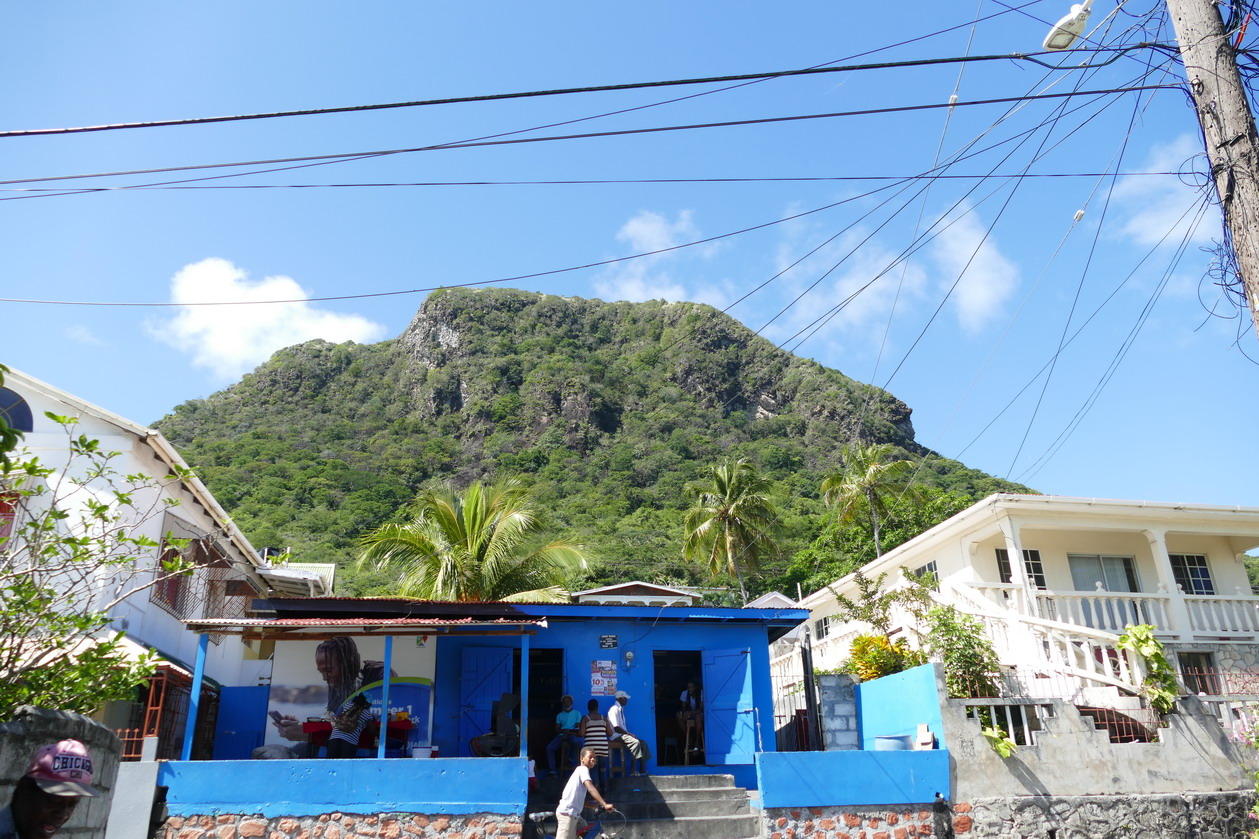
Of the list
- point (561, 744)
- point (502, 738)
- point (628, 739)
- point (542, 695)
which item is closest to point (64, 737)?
point (502, 738)

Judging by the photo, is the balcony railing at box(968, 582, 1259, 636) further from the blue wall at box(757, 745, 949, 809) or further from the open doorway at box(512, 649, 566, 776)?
the open doorway at box(512, 649, 566, 776)

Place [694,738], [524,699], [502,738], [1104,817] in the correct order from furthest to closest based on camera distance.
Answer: [694,738] < [502,738] < [524,699] < [1104,817]

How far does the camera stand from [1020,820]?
12.3m

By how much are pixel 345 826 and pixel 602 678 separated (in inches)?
185

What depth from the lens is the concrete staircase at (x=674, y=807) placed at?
40.2 feet

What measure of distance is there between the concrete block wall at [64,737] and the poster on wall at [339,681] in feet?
29.7

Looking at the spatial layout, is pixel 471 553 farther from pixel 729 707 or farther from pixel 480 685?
pixel 729 707

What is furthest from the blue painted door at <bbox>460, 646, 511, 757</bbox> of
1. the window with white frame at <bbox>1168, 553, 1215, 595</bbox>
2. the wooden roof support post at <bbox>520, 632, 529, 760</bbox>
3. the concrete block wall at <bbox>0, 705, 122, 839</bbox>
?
the window with white frame at <bbox>1168, 553, 1215, 595</bbox>

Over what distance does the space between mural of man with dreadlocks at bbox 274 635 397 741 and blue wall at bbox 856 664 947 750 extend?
758 centimetres

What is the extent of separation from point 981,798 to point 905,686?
1.72 meters

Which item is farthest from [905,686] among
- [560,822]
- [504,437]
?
[504,437]

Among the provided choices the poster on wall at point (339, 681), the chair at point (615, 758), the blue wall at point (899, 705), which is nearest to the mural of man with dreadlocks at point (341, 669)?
the poster on wall at point (339, 681)

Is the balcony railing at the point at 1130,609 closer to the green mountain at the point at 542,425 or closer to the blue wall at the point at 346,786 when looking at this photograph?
the blue wall at the point at 346,786

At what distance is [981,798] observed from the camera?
12.4 meters
